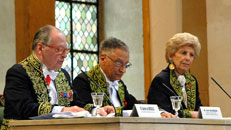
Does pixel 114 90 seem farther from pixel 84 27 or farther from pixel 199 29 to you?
pixel 84 27

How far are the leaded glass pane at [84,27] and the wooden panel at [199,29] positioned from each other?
63.6 inches

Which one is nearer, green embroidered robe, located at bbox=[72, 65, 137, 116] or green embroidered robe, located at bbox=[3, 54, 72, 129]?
green embroidered robe, located at bbox=[3, 54, 72, 129]

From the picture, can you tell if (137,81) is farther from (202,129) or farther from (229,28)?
(202,129)

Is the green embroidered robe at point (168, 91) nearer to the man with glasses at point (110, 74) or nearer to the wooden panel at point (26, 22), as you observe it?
the man with glasses at point (110, 74)

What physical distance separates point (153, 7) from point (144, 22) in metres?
0.25

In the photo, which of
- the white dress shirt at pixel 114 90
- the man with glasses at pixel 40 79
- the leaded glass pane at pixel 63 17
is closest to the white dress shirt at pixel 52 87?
the man with glasses at pixel 40 79

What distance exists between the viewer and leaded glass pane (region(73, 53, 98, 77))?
9272 mm

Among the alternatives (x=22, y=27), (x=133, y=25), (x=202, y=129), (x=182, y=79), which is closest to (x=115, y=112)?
(x=202, y=129)

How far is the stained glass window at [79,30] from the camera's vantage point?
363 inches

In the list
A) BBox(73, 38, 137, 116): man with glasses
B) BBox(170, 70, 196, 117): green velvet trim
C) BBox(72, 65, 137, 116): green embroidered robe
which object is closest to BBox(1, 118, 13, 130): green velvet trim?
BBox(72, 65, 137, 116): green embroidered robe

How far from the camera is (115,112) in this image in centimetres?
457

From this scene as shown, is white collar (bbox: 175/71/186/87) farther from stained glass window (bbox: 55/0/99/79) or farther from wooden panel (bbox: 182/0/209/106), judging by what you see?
→ stained glass window (bbox: 55/0/99/79)

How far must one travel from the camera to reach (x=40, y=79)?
201 inches

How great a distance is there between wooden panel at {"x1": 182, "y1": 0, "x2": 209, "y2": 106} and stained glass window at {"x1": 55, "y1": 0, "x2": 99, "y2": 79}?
163cm
